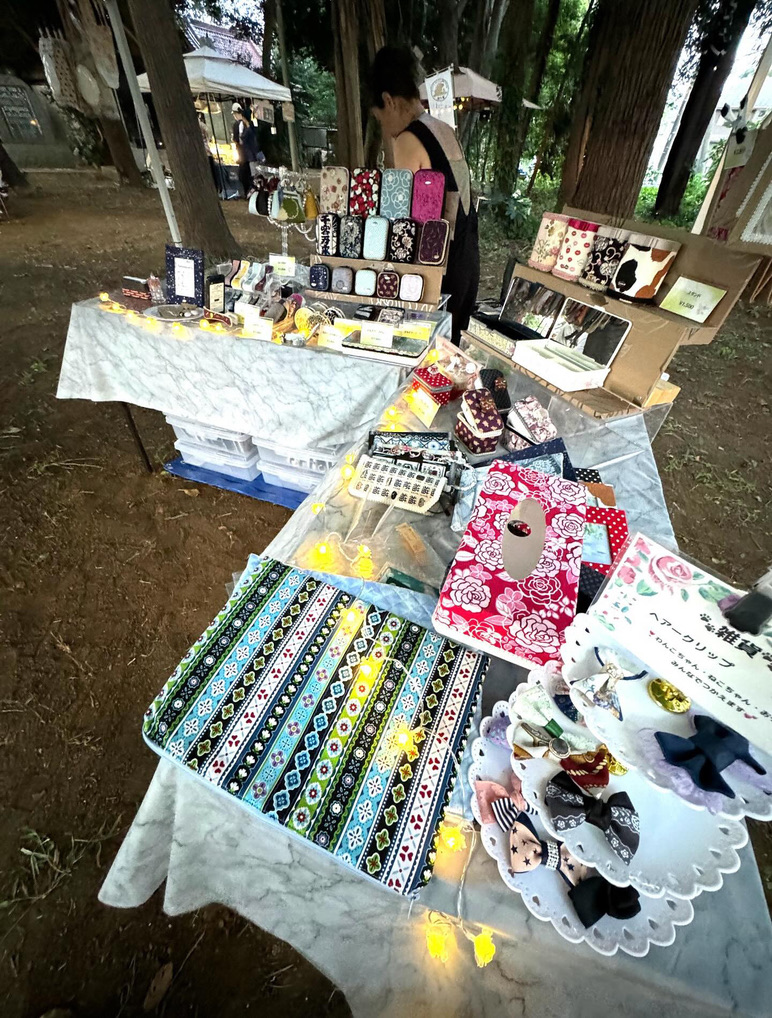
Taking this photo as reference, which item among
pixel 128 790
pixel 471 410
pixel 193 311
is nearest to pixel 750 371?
pixel 471 410

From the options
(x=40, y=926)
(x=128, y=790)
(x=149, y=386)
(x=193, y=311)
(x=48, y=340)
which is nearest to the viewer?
(x=40, y=926)

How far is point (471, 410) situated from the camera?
1604 millimetres

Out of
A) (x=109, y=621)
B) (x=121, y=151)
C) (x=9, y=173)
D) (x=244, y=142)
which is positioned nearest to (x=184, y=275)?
(x=109, y=621)

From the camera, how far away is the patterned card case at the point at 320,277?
2393 mm

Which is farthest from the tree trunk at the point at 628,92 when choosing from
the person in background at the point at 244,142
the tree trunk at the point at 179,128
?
the person in background at the point at 244,142

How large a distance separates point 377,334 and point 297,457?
0.87 m

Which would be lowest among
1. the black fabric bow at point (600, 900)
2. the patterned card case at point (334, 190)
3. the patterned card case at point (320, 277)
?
the black fabric bow at point (600, 900)

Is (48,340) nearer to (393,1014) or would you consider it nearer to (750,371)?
(393,1014)

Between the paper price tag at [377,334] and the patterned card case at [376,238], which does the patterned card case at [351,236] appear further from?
the paper price tag at [377,334]

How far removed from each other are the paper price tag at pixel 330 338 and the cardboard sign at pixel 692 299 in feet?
4.35

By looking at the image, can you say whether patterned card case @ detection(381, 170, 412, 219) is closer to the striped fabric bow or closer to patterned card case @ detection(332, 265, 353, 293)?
patterned card case @ detection(332, 265, 353, 293)

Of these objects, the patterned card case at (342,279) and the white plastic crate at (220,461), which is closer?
the patterned card case at (342,279)

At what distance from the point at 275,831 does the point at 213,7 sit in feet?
50.2

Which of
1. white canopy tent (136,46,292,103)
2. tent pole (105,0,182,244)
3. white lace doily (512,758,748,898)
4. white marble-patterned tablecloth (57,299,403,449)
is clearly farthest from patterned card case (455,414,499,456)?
white canopy tent (136,46,292,103)
